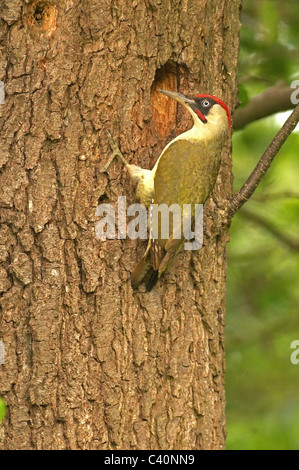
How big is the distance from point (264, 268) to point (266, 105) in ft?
5.76

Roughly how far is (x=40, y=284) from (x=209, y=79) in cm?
143

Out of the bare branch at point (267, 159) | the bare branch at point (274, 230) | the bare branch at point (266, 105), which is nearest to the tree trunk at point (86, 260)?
the bare branch at point (267, 159)

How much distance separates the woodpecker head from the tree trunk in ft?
0.59

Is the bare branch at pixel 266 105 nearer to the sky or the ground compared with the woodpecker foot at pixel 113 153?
nearer to the sky

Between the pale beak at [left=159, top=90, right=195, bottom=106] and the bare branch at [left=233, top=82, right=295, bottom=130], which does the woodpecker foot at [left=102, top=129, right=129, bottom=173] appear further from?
the bare branch at [left=233, top=82, right=295, bottom=130]

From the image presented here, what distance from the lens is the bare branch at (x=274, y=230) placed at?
5301 mm

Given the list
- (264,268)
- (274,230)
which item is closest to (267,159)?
(274,230)

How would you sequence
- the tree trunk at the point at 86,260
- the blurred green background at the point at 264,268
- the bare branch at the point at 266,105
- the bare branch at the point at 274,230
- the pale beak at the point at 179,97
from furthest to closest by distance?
the bare branch at the point at 274,230 → the blurred green background at the point at 264,268 → the bare branch at the point at 266,105 → the pale beak at the point at 179,97 → the tree trunk at the point at 86,260

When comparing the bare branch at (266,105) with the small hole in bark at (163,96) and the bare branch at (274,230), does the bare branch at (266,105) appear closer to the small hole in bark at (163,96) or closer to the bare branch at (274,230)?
the bare branch at (274,230)

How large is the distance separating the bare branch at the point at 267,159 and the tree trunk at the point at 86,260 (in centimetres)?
44

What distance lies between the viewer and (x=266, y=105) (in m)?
4.72

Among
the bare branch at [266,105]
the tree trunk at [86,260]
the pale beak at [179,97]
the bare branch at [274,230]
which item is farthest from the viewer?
the bare branch at [274,230]

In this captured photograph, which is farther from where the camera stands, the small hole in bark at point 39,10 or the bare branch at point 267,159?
the bare branch at point 267,159

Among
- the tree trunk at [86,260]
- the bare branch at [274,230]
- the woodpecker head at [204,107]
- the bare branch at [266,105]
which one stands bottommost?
the tree trunk at [86,260]
